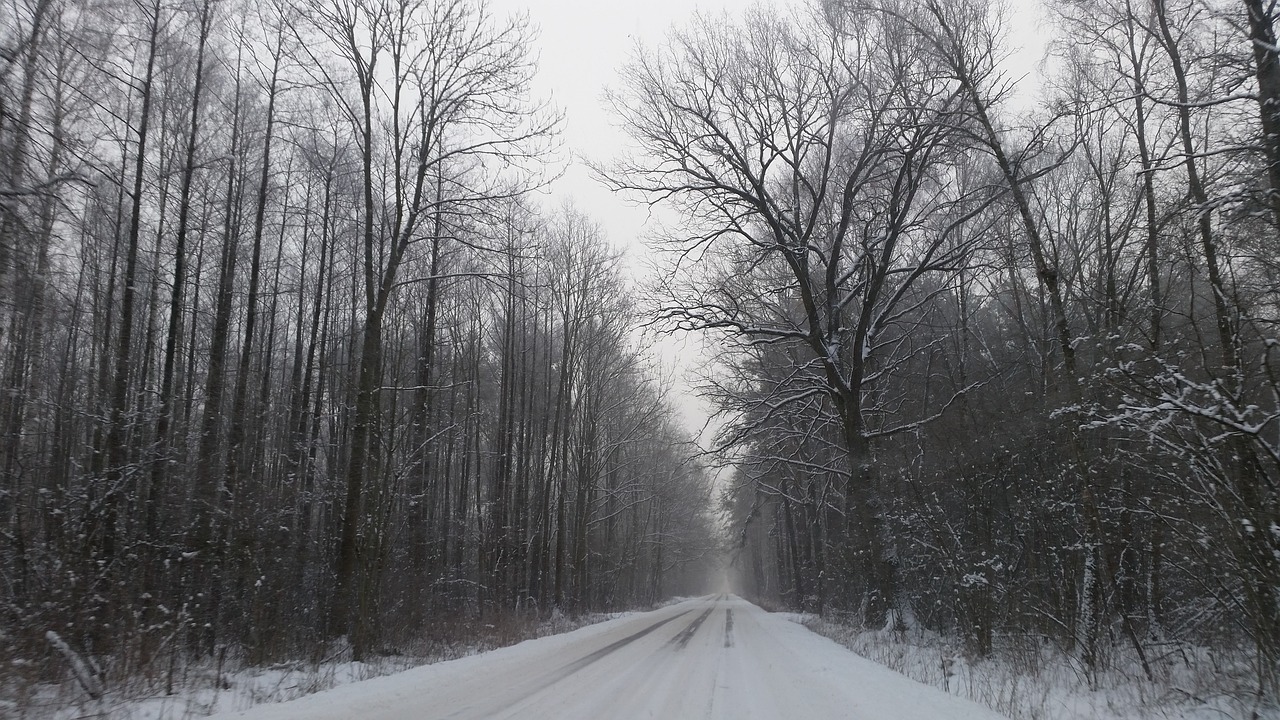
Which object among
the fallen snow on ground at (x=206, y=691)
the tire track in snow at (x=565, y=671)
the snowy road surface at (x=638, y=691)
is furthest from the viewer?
the tire track in snow at (x=565, y=671)

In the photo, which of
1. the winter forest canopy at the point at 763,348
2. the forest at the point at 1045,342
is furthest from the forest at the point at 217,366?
the forest at the point at 1045,342

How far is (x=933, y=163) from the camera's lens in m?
14.5

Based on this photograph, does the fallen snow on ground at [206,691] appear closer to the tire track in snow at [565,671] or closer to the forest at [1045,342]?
the tire track in snow at [565,671]

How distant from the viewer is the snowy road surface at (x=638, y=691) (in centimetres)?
641

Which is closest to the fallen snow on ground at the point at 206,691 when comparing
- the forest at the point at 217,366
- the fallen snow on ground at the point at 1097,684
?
the forest at the point at 217,366

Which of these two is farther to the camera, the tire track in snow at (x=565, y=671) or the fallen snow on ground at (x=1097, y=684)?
the tire track in snow at (x=565, y=671)

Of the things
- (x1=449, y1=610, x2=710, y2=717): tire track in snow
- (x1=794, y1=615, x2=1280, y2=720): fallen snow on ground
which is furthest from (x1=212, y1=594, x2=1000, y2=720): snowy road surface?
(x1=794, y1=615, x2=1280, y2=720): fallen snow on ground

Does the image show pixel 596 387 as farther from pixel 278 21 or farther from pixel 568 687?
pixel 568 687

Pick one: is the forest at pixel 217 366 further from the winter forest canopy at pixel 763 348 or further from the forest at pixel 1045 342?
the forest at pixel 1045 342

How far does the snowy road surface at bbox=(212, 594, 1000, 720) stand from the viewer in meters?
6.41

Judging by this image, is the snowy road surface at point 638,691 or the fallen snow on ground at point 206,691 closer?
the fallen snow on ground at point 206,691

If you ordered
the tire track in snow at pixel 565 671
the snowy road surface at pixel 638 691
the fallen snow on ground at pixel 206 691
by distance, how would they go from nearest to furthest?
the fallen snow on ground at pixel 206 691 < the snowy road surface at pixel 638 691 < the tire track in snow at pixel 565 671

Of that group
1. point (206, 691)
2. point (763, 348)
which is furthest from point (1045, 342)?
point (206, 691)

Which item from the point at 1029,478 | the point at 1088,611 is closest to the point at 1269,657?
the point at 1088,611
